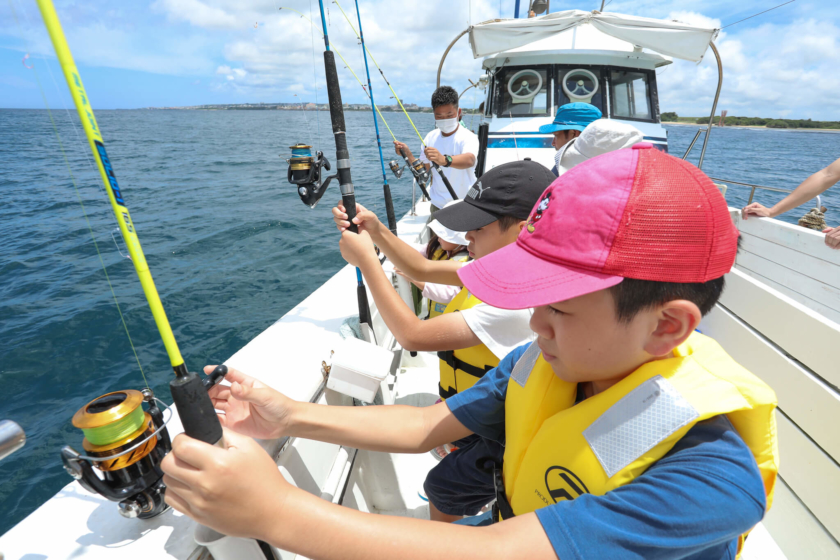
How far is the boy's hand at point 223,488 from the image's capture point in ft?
2.17

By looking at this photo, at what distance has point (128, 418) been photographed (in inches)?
35.7

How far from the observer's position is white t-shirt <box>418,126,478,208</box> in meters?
4.30

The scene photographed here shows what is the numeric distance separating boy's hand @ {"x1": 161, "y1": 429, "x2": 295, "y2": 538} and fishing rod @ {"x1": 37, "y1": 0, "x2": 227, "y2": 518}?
5cm

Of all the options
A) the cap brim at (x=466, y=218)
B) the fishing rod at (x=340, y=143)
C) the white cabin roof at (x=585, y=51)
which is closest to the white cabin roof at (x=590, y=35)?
the white cabin roof at (x=585, y=51)

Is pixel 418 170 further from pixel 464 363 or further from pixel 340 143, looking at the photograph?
pixel 464 363

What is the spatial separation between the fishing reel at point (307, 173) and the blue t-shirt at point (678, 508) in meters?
1.80

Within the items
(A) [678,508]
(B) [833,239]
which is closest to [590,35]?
(B) [833,239]

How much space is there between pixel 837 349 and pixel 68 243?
8684mm

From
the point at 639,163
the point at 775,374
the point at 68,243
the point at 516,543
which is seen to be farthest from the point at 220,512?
the point at 68,243

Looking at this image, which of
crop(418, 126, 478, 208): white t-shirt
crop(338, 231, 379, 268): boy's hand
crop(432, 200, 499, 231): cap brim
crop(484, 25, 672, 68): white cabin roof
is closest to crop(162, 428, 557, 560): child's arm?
crop(338, 231, 379, 268): boy's hand

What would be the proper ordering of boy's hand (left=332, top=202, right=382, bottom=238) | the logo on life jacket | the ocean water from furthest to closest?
the ocean water, boy's hand (left=332, top=202, right=382, bottom=238), the logo on life jacket

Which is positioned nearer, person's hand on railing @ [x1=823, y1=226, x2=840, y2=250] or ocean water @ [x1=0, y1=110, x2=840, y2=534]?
person's hand on railing @ [x1=823, y1=226, x2=840, y2=250]

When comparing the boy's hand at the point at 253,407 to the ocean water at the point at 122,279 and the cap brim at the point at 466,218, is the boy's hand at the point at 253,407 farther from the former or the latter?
the cap brim at the point at 466,218

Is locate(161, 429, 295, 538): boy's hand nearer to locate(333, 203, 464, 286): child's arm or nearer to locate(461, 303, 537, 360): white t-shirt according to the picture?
locate(461, 303, 537, 360): white t-shirt
